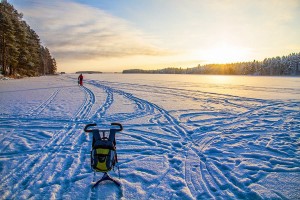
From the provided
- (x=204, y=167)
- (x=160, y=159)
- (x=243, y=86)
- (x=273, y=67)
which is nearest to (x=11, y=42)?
(x=243, y=86)

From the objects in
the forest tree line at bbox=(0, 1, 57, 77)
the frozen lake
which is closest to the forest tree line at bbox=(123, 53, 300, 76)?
the frozen lake

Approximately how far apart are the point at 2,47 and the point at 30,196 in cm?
4781

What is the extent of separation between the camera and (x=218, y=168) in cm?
511

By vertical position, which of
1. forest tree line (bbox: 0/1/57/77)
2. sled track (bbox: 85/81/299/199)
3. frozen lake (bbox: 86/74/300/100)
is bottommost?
sled track (bbox: 85/81/299/199)

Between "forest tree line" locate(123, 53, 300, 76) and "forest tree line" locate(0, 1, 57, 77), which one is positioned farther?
"forest tree line" locate(123, 53, 300, 76)

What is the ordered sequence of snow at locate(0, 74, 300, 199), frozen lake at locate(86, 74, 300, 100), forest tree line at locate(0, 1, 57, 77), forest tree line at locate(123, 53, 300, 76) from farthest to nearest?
forest tree line at locate(123, 53, 300, 76) < forest tree line at locate(0, 1, 57, 77) < frozen lake at locate(86, 74, 300, 100) < snow at locate(0, 74, 300, 199)

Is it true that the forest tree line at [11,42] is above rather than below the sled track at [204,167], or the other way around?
above

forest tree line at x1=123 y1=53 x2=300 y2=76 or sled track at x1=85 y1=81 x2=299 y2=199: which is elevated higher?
forest tree line at x1=123 y1=53 x2=300 y2=76

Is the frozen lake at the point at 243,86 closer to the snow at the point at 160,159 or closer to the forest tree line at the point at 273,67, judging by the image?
the snow at the point at 160,159

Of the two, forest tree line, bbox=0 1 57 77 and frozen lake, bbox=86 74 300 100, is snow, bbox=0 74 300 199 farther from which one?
forest tree line, bbox=0 1 57 77

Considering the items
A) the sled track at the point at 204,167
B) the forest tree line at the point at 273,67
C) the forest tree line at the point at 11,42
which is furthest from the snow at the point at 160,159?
the forest tree line at the point at 273,67

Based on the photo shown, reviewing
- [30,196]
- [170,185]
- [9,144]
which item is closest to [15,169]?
[30,196]

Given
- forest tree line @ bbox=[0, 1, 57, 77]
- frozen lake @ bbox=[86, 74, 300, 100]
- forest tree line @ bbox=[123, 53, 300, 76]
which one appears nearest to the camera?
frozen lake @ bbox=[86, 74, 300, 100]

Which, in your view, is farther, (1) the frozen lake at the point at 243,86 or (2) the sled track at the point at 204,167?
(1) the frozen lake at the point at 243,86
